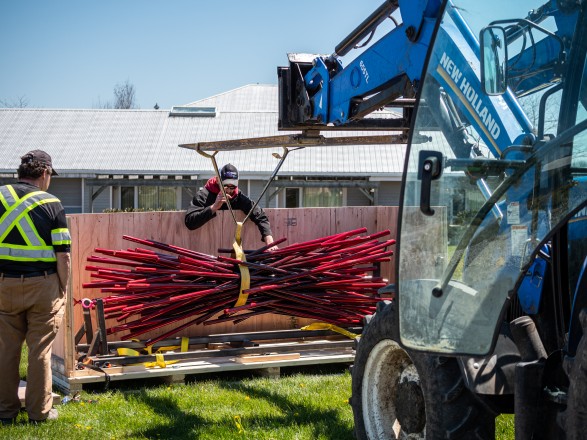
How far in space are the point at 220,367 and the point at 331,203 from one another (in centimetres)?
2330

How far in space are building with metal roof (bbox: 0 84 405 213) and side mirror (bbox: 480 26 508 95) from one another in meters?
23.6

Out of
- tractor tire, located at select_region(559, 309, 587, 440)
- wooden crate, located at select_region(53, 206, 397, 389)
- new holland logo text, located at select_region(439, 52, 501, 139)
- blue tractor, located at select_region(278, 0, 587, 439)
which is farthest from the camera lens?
wooden crate, located at select_region(53, 206, 397, 389)

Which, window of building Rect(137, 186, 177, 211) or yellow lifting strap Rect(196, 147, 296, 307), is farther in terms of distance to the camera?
window of building Rect(137, 186, 177, 211)

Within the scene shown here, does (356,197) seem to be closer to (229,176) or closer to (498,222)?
(229,176)

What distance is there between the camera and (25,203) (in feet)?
20.4

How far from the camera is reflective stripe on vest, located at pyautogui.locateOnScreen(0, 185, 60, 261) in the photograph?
20.3ft

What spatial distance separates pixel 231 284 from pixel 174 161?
23145 mm

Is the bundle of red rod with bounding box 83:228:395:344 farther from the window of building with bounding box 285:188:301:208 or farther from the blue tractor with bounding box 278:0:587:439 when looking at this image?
the window of building with bounding box 285:188:301:208

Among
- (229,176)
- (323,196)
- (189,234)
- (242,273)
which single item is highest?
(229,176)

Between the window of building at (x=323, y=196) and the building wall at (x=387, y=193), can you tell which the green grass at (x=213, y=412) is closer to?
the window of building at (x=323, y=196)

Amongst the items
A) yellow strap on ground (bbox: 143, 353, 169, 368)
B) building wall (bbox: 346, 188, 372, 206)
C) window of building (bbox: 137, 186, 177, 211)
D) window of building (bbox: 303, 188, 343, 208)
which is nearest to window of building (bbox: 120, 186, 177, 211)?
window of building (bbox: 137, 186, 177, 211)

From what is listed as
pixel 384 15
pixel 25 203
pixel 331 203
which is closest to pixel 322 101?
pixel 384 15

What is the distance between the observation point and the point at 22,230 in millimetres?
6191

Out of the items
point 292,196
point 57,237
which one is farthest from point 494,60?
point 292,196
